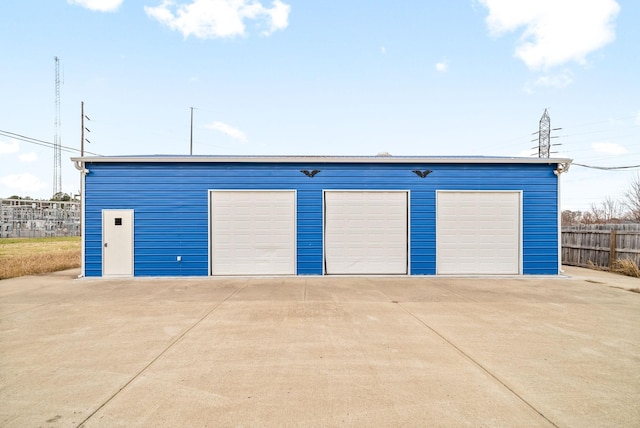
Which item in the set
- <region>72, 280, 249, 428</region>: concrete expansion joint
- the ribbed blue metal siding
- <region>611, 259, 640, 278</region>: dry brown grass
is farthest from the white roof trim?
<region>72, 280, 249, 428</region>: concrete expansion joint

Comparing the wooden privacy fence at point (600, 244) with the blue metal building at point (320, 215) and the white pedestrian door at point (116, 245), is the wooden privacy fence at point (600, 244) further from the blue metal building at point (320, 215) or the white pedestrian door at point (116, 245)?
the white pedestrian door at point (116, 245)

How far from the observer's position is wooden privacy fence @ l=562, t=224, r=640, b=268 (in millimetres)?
10836

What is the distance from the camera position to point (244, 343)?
4461mm

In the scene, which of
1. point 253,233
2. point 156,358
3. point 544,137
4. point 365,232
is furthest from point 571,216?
point 156,358

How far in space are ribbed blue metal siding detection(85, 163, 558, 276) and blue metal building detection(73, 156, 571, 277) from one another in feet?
0.10

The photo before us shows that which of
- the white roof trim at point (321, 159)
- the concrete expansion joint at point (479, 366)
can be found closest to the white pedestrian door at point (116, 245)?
the white roof trim at point (321, 159)

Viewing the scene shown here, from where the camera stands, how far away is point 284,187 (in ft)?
33.2

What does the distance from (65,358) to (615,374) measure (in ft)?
19.9

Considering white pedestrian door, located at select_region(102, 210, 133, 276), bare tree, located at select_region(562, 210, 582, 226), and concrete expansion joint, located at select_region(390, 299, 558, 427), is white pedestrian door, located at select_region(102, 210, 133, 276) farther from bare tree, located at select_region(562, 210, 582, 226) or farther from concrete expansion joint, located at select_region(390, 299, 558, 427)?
bare tree, located at select_region(562, 210, 582, 226)

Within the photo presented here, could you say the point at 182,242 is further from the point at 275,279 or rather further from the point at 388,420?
the point at 388,420

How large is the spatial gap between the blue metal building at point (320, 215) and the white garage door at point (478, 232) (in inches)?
1.2

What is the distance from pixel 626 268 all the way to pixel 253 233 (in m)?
11.5

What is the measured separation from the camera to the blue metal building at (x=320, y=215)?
9914mm

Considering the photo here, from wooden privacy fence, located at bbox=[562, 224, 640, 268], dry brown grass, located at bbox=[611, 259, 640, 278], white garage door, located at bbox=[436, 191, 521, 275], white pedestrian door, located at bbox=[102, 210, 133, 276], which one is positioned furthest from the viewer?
wooden privacy fence, located at bbox=[562, 224, 640, 268]
